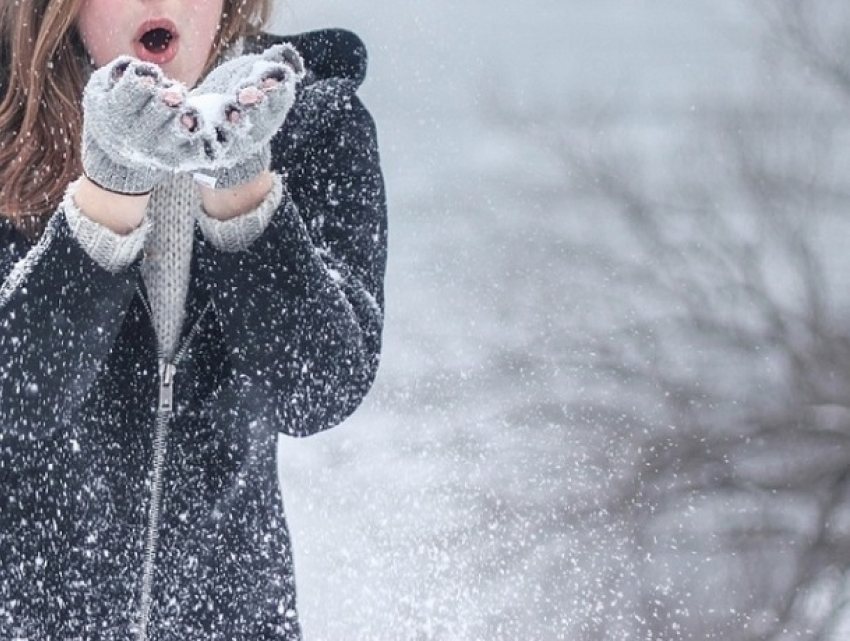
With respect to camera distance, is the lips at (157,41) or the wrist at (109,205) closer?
the wrist at (109,205)

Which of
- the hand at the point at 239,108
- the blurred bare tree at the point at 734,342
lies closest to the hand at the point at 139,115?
the hand at the point at 239,108

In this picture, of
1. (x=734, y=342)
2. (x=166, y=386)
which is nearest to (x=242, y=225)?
(x=166, y=386)

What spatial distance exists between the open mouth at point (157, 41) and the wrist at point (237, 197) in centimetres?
13

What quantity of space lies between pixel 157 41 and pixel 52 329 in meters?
0.24

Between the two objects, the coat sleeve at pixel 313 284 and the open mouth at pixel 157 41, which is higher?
the open mouth at pixel 157 41

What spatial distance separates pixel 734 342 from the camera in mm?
12945

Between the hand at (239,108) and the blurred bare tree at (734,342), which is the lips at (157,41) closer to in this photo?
the hand at (239,108)

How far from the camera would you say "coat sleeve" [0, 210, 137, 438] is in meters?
1.07

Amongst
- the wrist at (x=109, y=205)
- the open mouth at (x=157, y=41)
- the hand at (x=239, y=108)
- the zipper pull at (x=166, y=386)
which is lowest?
the zipper pull at (x=166, y=386)

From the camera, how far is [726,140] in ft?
49.7

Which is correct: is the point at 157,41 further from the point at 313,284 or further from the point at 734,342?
the point at 734,342

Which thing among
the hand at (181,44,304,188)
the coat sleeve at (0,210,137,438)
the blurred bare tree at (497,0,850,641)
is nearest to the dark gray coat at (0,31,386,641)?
the coat sleeve at (0,210,137,438)

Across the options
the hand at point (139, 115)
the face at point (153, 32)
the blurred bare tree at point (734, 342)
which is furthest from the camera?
the blurred bare tree at point (734, 342)

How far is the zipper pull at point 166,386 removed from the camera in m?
1.13
